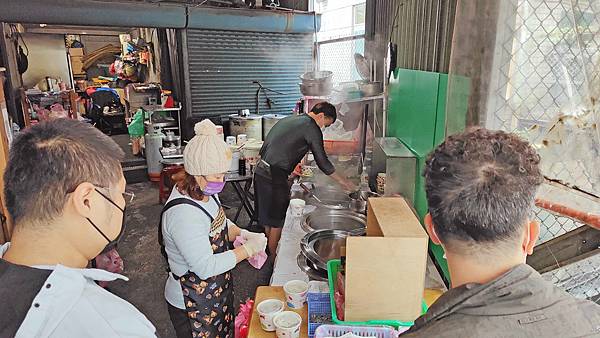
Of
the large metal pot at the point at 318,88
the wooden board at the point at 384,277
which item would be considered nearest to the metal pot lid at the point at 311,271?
the wooden board at the point at 384,277

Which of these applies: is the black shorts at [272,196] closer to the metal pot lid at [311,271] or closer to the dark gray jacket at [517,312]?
the metal pot lid at [311,271]

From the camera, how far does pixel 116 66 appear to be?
36.1 feet

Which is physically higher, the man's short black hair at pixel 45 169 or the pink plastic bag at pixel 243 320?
the man's short black hair at pixel 45 169

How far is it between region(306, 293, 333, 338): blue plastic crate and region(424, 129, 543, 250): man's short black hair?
948 mm

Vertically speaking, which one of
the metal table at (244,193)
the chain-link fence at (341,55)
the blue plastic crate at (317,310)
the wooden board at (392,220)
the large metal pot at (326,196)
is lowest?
the metal table at (244,193)

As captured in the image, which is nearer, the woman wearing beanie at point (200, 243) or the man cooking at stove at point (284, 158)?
the woman wearing beanie at point (200, 243)

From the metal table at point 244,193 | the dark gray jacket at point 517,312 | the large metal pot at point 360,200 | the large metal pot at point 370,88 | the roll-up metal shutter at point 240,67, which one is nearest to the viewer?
the dark gray jacket at point 517,312

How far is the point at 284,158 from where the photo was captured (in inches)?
148

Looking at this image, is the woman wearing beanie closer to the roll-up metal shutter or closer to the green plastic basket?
the green plastic basket

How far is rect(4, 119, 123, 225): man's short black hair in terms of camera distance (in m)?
0.91

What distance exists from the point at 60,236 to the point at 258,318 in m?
1.12

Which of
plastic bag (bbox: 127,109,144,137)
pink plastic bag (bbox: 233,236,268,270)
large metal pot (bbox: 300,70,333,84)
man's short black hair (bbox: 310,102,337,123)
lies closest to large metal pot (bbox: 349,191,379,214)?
man's short black hair (bbox: 310,102,337,123)

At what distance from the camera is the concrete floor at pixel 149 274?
340cm

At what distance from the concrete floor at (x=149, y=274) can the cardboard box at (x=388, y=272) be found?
81.9 inches
